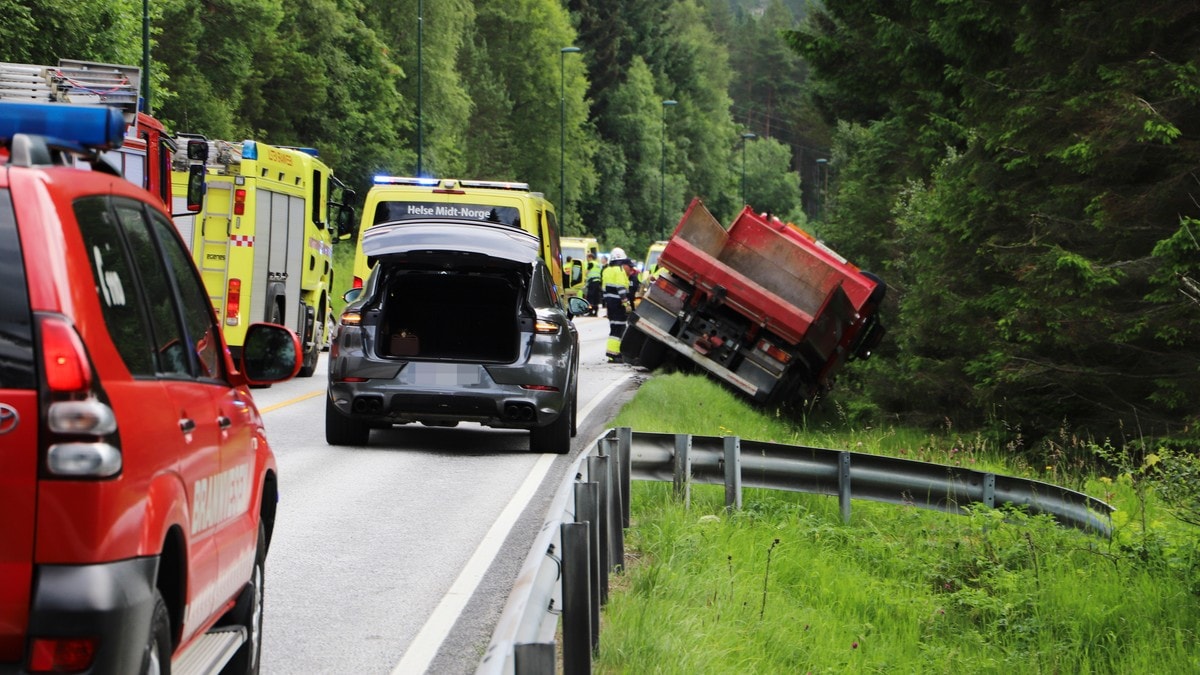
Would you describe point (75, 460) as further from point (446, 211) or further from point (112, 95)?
point (446, 211)

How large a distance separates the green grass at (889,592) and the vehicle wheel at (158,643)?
2.43 meters

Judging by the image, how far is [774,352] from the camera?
2161cm

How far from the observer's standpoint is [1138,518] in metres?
12.5

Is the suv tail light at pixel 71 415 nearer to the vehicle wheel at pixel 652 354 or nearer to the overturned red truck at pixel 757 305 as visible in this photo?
the overturned red truck at pixel 757 305

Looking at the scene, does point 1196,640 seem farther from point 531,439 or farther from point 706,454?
point 531,439

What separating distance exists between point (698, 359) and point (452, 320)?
6181 mm

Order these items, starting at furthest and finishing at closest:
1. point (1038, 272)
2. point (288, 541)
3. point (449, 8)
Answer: point (449, 8)
point (1038, 272)
point (288, 541)

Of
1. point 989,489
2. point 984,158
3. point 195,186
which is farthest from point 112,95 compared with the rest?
point 984,158

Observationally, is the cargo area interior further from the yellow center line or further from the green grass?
the green grass

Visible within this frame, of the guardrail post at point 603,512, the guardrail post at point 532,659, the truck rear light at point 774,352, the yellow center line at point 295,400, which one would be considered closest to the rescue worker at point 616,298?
the truck rear light at point 774,352

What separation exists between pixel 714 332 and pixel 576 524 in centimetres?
1645

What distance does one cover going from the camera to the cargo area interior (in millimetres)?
15883

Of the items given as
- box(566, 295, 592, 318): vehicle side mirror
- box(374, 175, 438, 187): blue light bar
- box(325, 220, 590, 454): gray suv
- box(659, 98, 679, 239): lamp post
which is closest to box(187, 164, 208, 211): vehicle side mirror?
box(325, 220, 590, 454): gray suv

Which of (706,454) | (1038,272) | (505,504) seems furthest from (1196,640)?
(1038,272)
